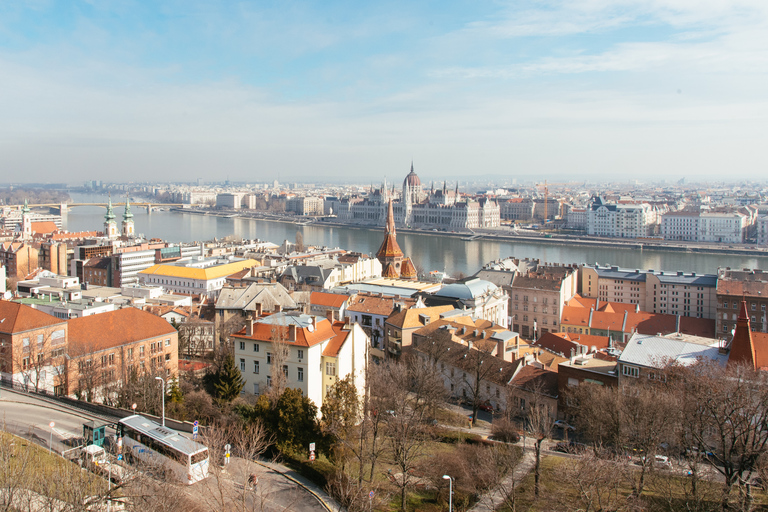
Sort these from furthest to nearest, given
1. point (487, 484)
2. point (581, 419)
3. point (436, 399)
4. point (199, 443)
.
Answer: point (436, 399) → point (581, 419) → point (487, 484) → point (199, 443)

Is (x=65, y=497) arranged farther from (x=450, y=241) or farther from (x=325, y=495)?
(x=450, y=241)

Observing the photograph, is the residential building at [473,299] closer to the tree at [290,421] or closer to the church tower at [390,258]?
the church tower at [390,258]

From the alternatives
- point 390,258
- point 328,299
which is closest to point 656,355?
point 328,299

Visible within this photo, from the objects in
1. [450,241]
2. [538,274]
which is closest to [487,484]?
[538,274]

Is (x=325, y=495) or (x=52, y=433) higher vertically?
(x=52, y=433)

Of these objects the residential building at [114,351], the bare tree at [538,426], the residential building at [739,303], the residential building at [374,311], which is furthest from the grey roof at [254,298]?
the residential building at [739,303]

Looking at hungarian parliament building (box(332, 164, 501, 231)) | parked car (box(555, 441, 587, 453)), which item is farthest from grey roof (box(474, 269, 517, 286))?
hungarian parliament building (box(332, 164, 501, 231))

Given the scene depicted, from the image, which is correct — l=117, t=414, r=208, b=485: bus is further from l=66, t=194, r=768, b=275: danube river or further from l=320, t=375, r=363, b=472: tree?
l=66, t=194, r=768, b=275: danube river
